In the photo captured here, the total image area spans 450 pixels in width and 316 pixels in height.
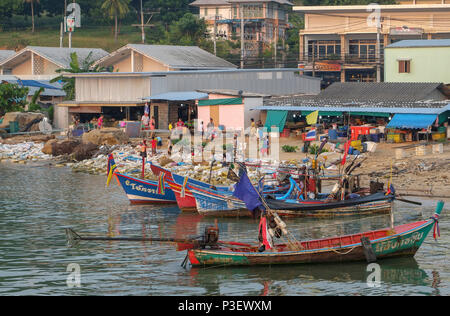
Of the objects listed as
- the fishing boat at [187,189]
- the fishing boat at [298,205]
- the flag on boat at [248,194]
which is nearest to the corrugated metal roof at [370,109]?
the fishing boat at [187,189]

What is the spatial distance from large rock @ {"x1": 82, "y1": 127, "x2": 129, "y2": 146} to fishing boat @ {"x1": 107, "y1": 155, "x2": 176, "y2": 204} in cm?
1532

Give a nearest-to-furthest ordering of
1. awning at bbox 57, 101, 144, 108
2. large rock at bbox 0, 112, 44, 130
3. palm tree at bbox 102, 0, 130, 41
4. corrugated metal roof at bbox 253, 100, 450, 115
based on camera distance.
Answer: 1. corrugated metal roof at bbox 253, 100, 450, 115
2. awning at bbox 57, 101, 144, 108
3. large rock at bbox 0, 112, 44, 130
4. palm tree at bbox 102, 0, 130, 41

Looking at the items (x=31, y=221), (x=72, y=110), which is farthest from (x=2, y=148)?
(x=31, y=221)

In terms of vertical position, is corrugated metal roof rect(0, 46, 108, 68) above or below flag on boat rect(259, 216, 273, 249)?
above

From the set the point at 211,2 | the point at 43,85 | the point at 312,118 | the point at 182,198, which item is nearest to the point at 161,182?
the point at 182,198

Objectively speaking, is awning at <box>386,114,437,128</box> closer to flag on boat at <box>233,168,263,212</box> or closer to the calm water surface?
the calm water surface

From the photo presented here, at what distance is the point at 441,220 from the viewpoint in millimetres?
26828

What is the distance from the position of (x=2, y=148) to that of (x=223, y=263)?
32.4 metres

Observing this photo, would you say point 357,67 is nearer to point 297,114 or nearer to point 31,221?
point 297,114

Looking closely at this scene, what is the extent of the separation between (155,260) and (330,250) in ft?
16.8

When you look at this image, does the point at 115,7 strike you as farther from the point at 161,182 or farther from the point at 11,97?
the point at 161,182

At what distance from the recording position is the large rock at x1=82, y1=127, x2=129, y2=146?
46.8m

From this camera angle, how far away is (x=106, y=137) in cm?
4694

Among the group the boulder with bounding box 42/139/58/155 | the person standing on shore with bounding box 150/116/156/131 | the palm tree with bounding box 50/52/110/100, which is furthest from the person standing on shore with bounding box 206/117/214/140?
the palm tree with bounding box 50/52/110/100
